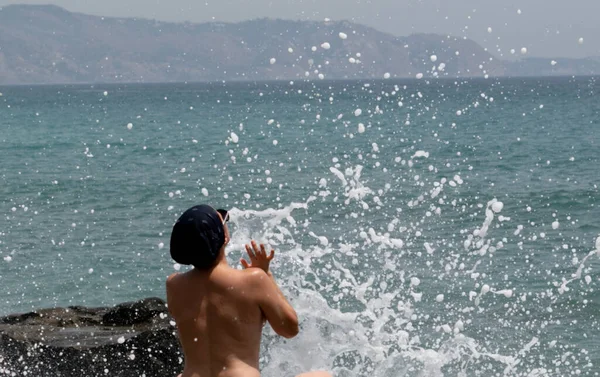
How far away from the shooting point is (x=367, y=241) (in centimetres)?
1520

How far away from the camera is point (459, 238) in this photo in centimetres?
1577

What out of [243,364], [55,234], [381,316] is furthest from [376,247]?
[243,364]

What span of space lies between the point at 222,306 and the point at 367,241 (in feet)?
35.6

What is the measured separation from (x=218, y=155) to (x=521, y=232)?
19319mm

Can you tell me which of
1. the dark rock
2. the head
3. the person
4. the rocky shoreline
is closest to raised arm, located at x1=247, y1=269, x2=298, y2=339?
the person

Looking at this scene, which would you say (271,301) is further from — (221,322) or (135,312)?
(135,312)

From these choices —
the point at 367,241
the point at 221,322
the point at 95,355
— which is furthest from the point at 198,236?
the point at 367,241

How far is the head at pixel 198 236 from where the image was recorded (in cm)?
427

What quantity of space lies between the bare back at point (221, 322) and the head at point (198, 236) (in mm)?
129

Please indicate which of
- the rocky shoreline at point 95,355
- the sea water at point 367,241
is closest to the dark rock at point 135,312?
the rocky shoreline at point 95,355

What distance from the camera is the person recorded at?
14.3 ft

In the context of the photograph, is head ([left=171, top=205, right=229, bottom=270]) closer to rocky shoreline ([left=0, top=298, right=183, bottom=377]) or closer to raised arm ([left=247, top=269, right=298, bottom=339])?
raised arm ([left=247, top=269, right=298, bottom=339])

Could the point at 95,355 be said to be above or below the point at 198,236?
below

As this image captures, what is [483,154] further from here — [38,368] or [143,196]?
[38,368]
